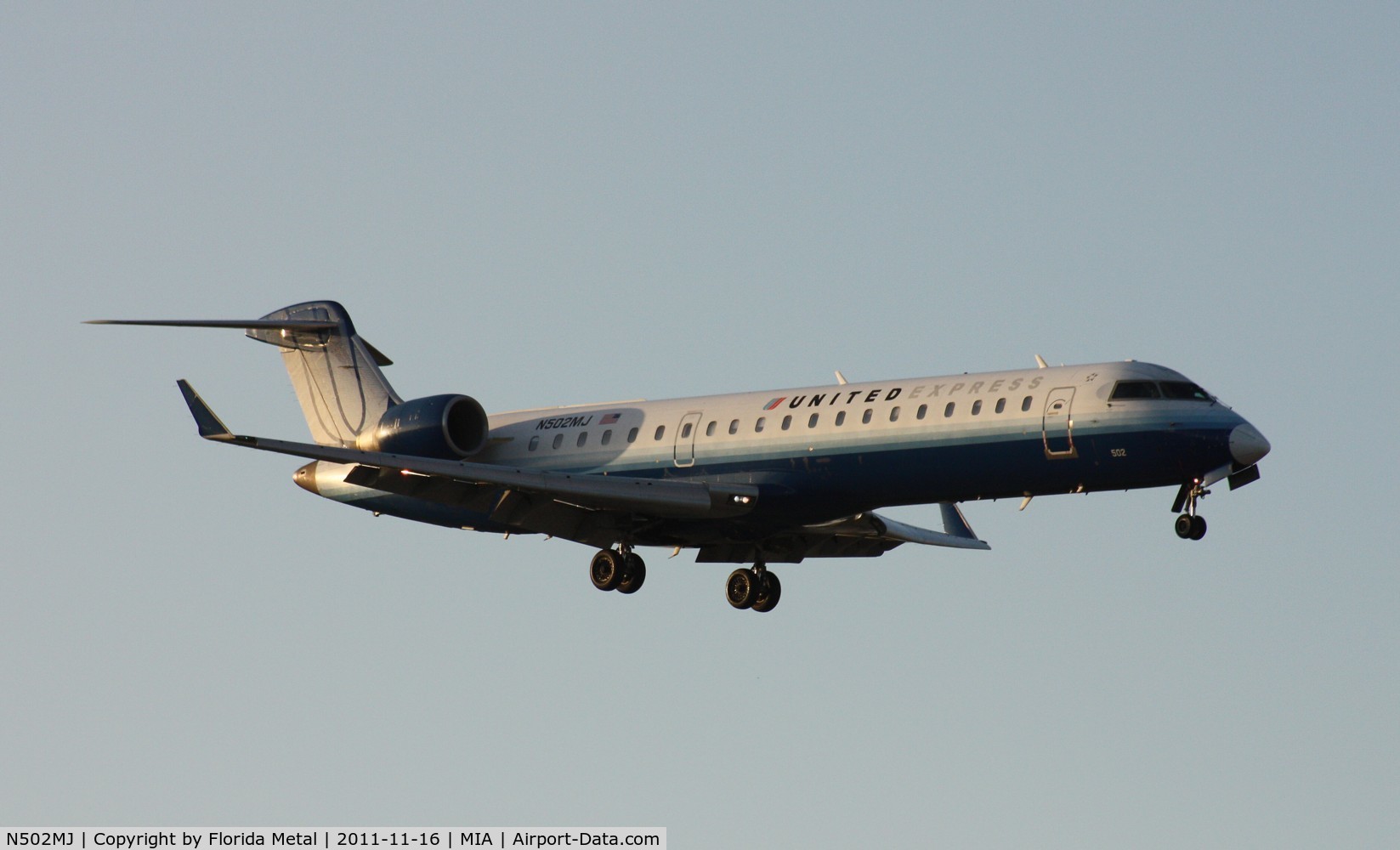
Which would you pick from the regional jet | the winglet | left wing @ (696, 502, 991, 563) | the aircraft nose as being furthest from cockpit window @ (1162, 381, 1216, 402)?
the winglet

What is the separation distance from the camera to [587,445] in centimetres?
3675

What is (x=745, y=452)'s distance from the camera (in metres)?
34.4

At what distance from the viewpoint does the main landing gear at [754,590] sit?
37.4 meters

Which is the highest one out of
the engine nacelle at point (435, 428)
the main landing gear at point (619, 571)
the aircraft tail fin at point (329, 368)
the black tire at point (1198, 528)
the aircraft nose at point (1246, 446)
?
the aircraft tail fin at point (329, 368)

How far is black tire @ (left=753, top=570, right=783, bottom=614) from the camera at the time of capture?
37.4m

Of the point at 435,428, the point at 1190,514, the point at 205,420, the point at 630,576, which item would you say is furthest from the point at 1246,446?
the point at 205,420

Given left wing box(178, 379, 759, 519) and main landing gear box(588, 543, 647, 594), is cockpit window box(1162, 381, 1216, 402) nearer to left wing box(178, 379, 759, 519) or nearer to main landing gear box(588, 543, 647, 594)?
left wing box(178, 379, 759, 519)

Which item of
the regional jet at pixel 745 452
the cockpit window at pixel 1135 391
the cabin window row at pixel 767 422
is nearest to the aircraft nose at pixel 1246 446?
the regional jet at pixel 745 452

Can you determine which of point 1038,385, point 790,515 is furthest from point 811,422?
point 1038,385

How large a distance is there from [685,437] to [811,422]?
2.59 meters

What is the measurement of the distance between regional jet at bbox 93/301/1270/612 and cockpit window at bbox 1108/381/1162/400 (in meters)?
0.02

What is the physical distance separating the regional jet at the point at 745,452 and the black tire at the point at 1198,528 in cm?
2

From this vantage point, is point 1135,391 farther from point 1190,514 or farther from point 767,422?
point 767,422

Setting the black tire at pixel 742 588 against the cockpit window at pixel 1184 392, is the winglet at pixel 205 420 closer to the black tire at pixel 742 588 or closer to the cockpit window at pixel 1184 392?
the black tire at pixel 742 588
